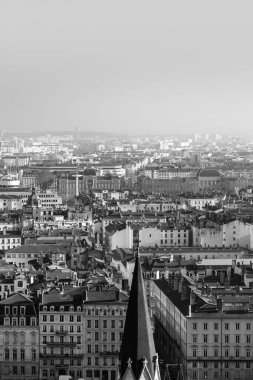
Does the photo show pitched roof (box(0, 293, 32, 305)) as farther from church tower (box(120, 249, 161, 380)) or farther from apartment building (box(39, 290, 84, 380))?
church tower (box(120, 249, 161, 380))

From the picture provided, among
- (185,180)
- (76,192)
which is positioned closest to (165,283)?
(76,192)

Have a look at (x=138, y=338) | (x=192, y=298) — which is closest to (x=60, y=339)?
(x=192, y=298)

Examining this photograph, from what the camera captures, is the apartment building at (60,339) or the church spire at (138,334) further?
the apartment building at (60,339)

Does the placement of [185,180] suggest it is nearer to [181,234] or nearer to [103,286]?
[181,234]

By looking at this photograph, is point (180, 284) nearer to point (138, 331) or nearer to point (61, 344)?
point (61, 344)

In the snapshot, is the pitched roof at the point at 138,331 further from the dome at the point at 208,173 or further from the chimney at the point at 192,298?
the dome at the point at 208,173

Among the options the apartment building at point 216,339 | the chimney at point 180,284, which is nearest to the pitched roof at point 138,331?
the apartment building at point 216,339

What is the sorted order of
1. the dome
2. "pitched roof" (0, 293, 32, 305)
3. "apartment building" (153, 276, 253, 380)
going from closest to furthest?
"apartment building" (153, 276, 253, 380) < "pitched roof" (0, 293, 32, 305) < the dome

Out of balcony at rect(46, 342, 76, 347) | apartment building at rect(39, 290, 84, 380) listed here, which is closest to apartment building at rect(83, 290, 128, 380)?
apartment building at rect(39, 290, 84, 380)
